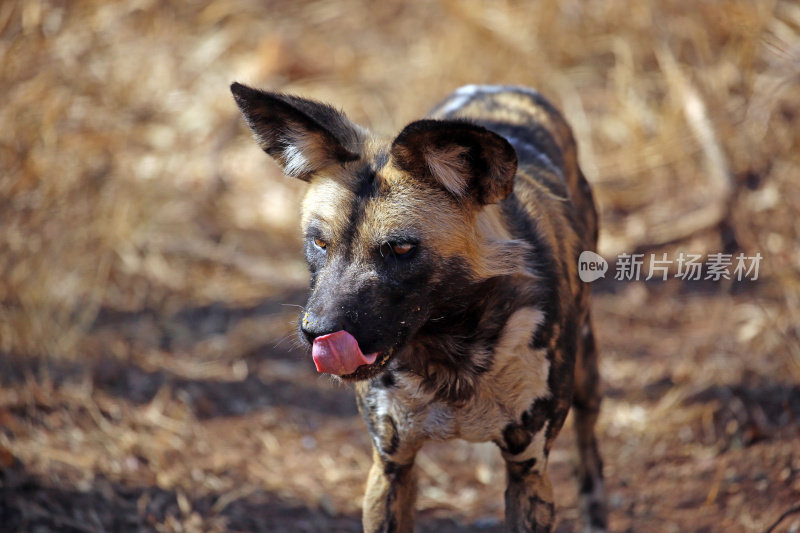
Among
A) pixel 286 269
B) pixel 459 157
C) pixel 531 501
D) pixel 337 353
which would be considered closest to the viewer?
pixel 337 353

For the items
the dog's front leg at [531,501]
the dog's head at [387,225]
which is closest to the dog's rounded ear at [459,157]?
the dog's head at [387,225]

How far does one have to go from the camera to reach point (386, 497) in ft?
8.15

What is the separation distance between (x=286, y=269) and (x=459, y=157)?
358 centimetres

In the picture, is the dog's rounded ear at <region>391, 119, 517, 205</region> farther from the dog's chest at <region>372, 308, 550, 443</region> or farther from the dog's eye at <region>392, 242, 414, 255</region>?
the dog's chest at <region>372, 308, 550, 443</region>

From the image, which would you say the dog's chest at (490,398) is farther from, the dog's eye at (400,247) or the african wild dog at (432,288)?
the dog's eye at (400,247)

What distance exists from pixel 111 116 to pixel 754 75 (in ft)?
13.0

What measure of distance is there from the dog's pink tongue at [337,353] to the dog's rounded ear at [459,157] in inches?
18.7

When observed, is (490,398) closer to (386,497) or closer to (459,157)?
(386,497)

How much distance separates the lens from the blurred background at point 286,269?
346cm

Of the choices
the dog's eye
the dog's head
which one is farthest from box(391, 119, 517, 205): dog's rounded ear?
the dog's eye

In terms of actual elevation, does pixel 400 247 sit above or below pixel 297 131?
below

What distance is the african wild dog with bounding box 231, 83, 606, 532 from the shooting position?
206 centimetres

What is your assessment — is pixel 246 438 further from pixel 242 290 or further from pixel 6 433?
pixel 242 290

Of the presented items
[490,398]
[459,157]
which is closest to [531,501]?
[490,398]
